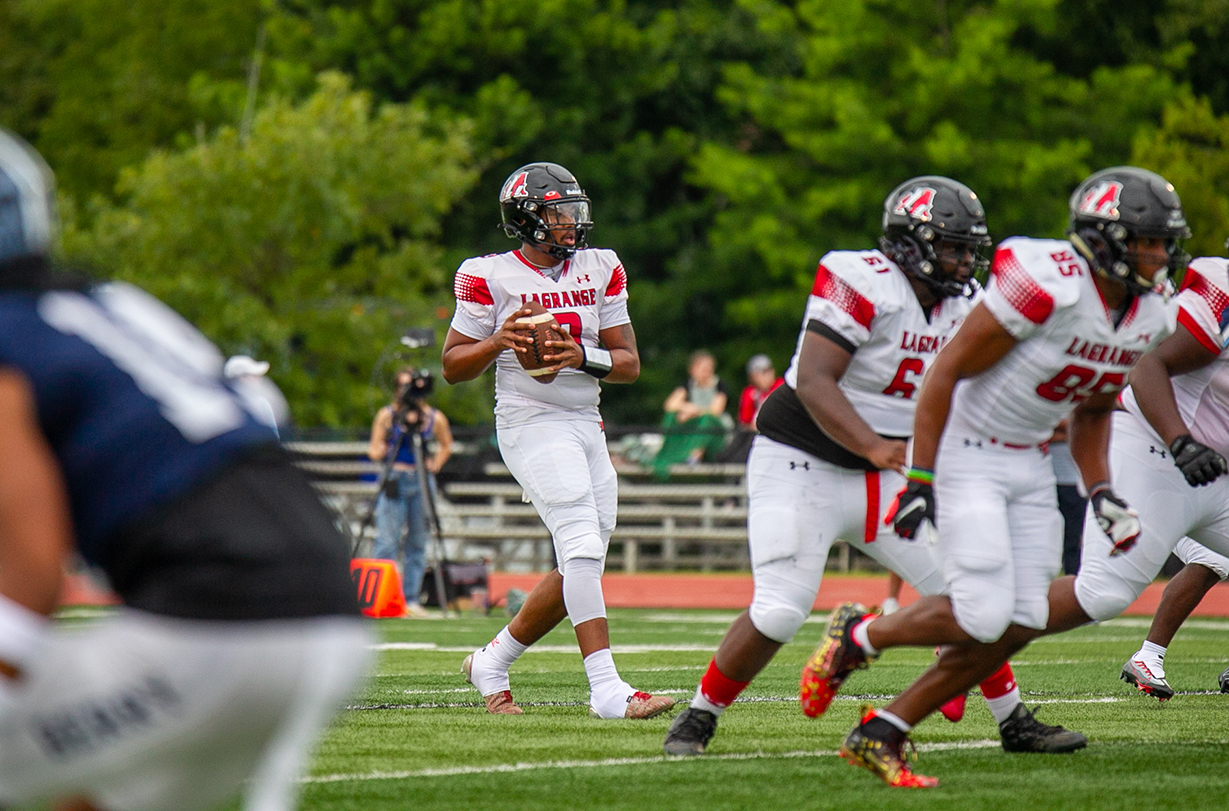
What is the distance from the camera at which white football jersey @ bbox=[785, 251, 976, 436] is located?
507cm

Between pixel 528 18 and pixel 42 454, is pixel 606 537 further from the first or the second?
pixel 528 18

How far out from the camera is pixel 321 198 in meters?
21.8

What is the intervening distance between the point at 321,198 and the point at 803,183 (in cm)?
899

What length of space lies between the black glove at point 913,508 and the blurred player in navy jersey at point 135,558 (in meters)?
2.30

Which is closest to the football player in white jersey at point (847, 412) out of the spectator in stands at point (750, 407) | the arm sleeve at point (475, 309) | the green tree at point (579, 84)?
the arm sleeve at point (475, 309)

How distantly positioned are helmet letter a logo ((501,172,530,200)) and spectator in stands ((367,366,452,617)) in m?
6.49

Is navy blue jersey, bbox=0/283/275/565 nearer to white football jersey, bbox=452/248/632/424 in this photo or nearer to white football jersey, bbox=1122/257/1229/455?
white football jersey, bbox=452/248/632/424

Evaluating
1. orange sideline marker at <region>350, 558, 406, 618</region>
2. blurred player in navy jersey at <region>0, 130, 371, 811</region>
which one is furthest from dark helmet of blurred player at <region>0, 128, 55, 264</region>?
orange sideline marker at <region>350, 558, 406, 618</region>

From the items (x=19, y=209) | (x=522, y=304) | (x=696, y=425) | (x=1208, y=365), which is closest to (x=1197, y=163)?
(x=696, y=425)

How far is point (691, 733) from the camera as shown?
17.3 ft

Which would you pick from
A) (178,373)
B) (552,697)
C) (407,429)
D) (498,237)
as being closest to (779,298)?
(498,237)

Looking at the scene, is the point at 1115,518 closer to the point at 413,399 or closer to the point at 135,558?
the point at 135,558

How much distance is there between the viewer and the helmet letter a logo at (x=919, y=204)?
200 inches

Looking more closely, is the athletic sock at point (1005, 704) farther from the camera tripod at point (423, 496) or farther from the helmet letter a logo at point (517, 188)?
the camera tripod at point (423, 496)
